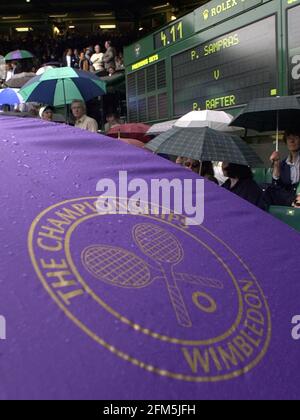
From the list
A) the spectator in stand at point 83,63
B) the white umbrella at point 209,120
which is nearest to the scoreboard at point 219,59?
the white umbrella at point 209,120

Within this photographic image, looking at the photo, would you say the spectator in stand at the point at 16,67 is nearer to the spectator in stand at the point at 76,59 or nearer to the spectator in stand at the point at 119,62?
the spectator in stand at the point at 76,59

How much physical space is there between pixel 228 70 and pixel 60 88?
Answer: 2338 mm

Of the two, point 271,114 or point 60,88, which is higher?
point 60,88

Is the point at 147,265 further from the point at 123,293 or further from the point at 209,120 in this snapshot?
the point at 209,120

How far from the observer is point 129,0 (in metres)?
21.3

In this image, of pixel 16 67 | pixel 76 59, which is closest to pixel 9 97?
pixel 16 67

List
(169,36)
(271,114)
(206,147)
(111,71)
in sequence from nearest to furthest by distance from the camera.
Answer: (206,147), (271,114), (169,36), (111,71)

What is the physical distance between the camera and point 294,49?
5.82 meters

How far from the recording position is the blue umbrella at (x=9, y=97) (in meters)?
9.15

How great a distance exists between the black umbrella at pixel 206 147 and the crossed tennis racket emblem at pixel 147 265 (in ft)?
9.66

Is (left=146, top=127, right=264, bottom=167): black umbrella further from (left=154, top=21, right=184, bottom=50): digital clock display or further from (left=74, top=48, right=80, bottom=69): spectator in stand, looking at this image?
(left=74, top=48, right=80, bottom=69): spectator in stand

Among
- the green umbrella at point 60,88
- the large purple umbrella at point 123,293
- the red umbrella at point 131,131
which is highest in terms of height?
the green umbrella at point 60,88
